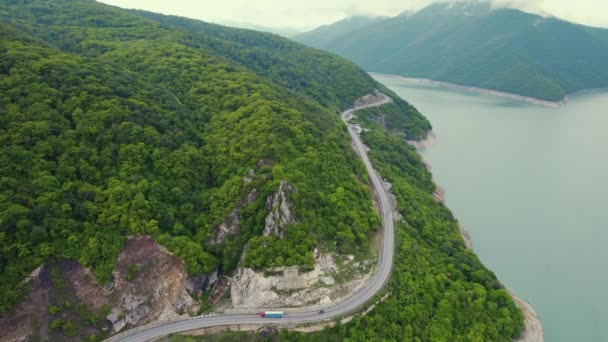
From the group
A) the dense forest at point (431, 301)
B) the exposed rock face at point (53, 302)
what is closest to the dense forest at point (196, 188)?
the dense forest at point (431, 301)

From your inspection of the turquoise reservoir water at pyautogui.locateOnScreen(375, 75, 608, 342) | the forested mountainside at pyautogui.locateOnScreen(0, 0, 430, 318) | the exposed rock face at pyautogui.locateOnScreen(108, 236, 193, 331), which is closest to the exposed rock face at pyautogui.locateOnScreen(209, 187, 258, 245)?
the forested mountainside at pyautogui.locateOnScreen(0, 0, 430, 318)

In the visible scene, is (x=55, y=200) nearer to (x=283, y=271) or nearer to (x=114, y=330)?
(x=114, y=330)

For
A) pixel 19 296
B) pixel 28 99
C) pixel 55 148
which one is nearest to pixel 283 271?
pixel 19 296

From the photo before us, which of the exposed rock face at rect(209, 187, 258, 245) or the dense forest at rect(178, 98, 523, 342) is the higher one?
the exposed rock face at rect(209, 187, 258, 245)

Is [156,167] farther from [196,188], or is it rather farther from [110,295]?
[110,295]

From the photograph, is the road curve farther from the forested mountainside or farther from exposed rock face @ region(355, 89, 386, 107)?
exposed rock face @ region(355, 89, 386, 107)

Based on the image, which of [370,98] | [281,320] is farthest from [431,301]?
[370,98]

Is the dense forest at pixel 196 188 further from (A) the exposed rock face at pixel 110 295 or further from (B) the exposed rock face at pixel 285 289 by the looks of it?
(B) the exposed rock face at pixel 285 289
